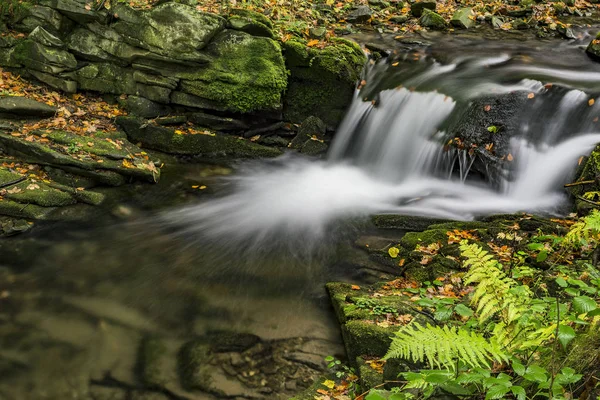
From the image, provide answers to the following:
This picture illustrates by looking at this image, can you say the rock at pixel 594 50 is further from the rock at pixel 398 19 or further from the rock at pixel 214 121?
the rock at pixel 214 121

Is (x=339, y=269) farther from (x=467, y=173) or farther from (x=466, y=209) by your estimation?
(x=467, y=173)

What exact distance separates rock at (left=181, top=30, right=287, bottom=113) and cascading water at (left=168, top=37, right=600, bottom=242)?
1353 millimetres

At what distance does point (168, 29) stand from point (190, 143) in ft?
7.32

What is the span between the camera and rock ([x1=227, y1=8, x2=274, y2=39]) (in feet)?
31.0

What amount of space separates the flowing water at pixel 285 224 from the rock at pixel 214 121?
3.26ft

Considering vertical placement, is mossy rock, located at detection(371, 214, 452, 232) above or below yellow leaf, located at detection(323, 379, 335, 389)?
above

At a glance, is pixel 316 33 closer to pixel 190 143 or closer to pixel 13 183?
pixel 190 143

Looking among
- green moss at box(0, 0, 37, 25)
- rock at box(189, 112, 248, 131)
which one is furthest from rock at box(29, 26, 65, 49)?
rock at box(189, 112, 248, 131)

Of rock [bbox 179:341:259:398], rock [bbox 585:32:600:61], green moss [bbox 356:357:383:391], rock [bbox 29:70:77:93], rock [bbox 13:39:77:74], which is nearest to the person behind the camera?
green moss [bbox 356:357:383:391]

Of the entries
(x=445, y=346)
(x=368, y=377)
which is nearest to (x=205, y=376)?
(x=368, y=377)

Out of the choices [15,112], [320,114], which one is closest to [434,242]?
[320,114]

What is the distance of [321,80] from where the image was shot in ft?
32.1

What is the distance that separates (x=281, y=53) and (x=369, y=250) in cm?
502

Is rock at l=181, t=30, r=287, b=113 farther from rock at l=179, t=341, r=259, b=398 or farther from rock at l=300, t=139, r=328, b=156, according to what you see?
rock at l=179, t=341, r=259, b=398
